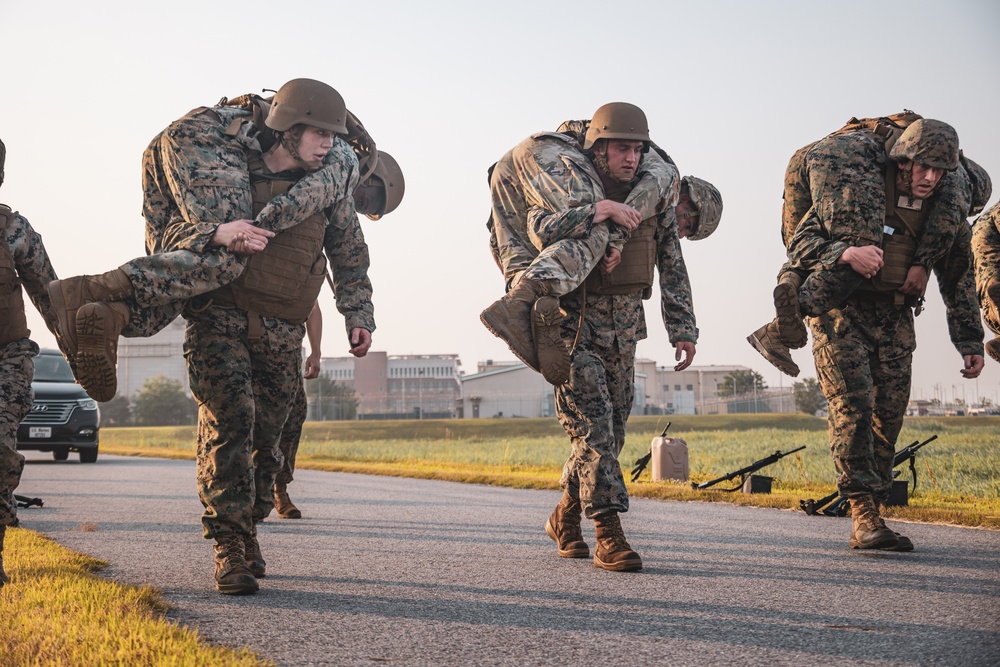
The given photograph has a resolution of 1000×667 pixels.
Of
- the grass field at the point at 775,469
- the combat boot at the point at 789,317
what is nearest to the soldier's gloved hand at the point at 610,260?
the combat boot at the point at 789,317

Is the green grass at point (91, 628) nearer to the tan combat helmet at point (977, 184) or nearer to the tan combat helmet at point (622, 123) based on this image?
the tan combat helmet at point (622, 123)

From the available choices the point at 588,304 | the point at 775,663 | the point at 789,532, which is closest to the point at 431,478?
the point at 789,532

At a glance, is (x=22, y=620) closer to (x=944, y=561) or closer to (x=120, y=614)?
(x=120, y=614)

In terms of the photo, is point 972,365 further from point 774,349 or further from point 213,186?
point 213,186

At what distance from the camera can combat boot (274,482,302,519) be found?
8734 mm

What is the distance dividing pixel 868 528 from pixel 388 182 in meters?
3.88

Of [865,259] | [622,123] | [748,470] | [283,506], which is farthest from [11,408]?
[748,470]

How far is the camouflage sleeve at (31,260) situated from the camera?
17.9 ft

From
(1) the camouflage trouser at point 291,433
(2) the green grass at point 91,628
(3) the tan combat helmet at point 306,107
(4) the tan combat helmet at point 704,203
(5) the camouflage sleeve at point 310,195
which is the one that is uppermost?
(3) the tan combat helmet at point 306,107

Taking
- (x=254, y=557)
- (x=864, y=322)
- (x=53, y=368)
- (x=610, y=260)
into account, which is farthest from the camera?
(x=53, y=368)

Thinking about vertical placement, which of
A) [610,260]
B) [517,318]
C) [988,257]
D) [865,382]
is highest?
[988,257]

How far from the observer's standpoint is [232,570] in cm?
475

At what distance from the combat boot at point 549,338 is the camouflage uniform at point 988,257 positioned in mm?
4239

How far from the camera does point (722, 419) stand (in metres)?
62.2
